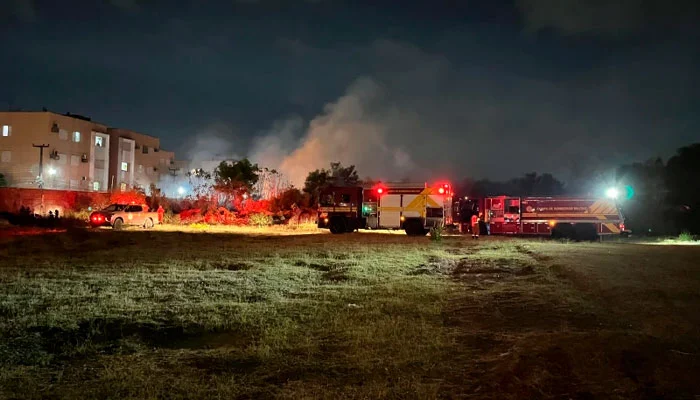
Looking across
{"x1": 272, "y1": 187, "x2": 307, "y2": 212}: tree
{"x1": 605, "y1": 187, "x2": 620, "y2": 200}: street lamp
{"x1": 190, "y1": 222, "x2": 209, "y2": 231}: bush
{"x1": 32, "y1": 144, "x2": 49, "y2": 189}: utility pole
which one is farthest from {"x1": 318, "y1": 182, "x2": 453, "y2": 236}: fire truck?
{"x1": 32, "y1": 144, "x2": 49, "y2": 189}: utility pole

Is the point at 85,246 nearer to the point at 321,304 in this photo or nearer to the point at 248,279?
the point at 248,279

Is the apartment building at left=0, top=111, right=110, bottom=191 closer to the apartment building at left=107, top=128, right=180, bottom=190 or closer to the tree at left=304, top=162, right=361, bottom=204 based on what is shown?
the apartment building at left=107, top=128, right=180, bottom=190

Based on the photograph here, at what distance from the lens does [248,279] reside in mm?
12414

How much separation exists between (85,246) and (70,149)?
119 ft

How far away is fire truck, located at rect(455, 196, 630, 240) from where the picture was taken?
2642 centimetres

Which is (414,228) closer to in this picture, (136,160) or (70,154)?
(70,154)

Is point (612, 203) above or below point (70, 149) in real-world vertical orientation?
below

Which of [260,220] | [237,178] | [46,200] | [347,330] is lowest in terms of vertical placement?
[347,330]

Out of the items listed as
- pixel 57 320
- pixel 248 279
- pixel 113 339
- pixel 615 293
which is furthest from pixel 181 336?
pixel 615 293

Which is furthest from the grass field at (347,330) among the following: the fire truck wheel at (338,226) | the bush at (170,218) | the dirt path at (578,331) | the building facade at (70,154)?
the building facade at (70,154)

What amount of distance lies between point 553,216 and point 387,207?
8233 mm

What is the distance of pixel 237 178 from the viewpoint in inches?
1779

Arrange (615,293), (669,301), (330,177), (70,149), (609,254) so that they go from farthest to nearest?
(330,177)
(70,149)
(609,254)
(615,293)
(669,301)

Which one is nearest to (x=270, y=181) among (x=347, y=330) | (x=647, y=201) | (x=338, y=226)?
(x=338, y=226)
